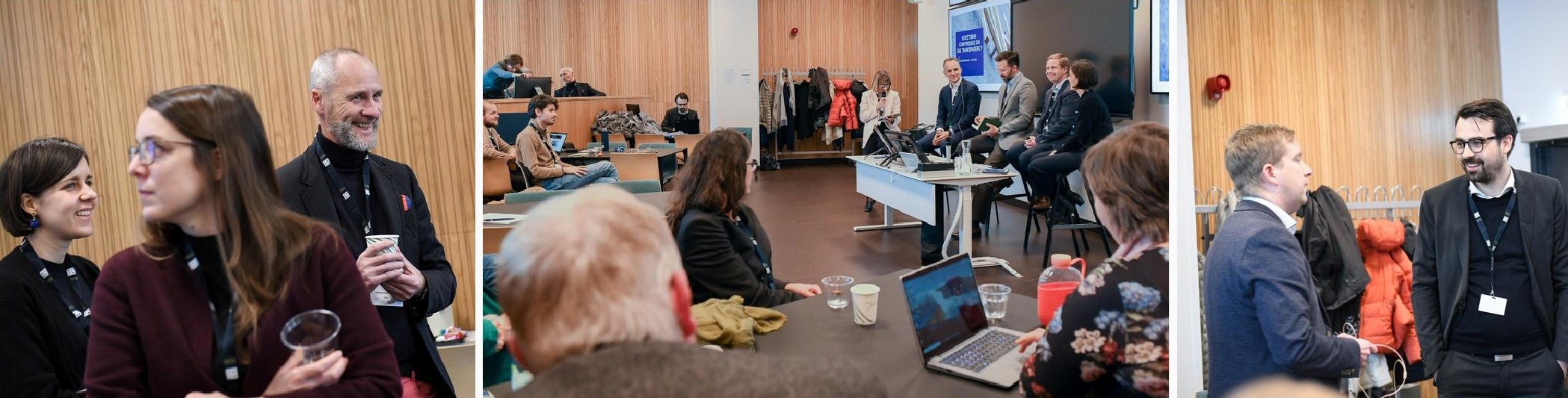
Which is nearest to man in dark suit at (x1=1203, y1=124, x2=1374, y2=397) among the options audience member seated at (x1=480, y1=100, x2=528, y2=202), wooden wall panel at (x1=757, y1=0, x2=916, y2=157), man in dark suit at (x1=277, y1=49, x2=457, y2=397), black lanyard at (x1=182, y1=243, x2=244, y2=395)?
wooden wall panel at (x1=757, y1=0, x2=916, y2=157)

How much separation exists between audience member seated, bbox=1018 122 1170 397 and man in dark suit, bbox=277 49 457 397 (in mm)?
1100

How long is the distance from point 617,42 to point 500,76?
471 mm

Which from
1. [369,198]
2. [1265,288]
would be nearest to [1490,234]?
[1265,288]

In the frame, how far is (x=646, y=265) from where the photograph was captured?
1.05 metres

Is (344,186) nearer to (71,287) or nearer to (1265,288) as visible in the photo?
(71,287)

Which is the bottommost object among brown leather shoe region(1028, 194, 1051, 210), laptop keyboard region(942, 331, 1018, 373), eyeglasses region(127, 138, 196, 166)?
laptop keyboard region(942, 331, 1018, 373)

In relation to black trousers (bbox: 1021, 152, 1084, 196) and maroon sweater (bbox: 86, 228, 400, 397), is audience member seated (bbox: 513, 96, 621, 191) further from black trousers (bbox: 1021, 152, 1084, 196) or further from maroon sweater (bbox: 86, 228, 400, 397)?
black trousers (bbox: 1021, 152, 1084, 196)

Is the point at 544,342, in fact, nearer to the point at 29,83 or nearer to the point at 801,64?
the point at 801,64

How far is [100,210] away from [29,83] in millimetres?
294

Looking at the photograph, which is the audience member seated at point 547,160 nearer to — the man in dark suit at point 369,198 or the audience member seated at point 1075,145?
the man in dark suit at point 369,198

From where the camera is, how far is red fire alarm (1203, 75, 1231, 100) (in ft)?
11.0

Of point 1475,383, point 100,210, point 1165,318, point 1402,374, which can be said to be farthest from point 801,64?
point 1402,374

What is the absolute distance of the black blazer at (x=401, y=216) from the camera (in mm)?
1741

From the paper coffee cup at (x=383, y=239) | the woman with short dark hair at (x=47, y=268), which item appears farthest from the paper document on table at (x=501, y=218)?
the woman with short dark hair at (x=47, y=268)
